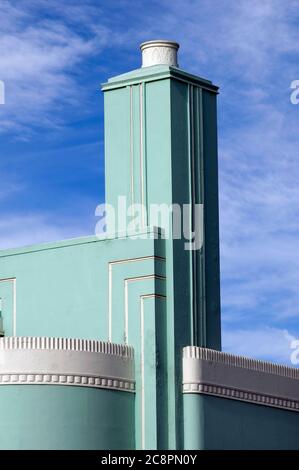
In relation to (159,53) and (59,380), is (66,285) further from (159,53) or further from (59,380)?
(159,53)

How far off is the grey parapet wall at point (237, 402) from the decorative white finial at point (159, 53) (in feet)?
30.0

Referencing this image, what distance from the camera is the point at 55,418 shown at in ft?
144

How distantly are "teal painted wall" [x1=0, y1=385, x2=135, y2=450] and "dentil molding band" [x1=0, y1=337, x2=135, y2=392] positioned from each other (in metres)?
0.23

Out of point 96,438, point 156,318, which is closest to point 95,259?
point 156,318

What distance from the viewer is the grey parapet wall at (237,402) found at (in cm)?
4628

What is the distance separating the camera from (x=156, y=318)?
151 feet

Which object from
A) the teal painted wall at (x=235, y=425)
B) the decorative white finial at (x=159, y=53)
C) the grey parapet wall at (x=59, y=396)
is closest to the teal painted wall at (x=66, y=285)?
the grey parapet wall at (x=59, y=396)

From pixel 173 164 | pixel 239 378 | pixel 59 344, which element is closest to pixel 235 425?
pixel 239 378

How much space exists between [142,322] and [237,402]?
4249mm

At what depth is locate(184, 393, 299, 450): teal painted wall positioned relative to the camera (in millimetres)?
46125
